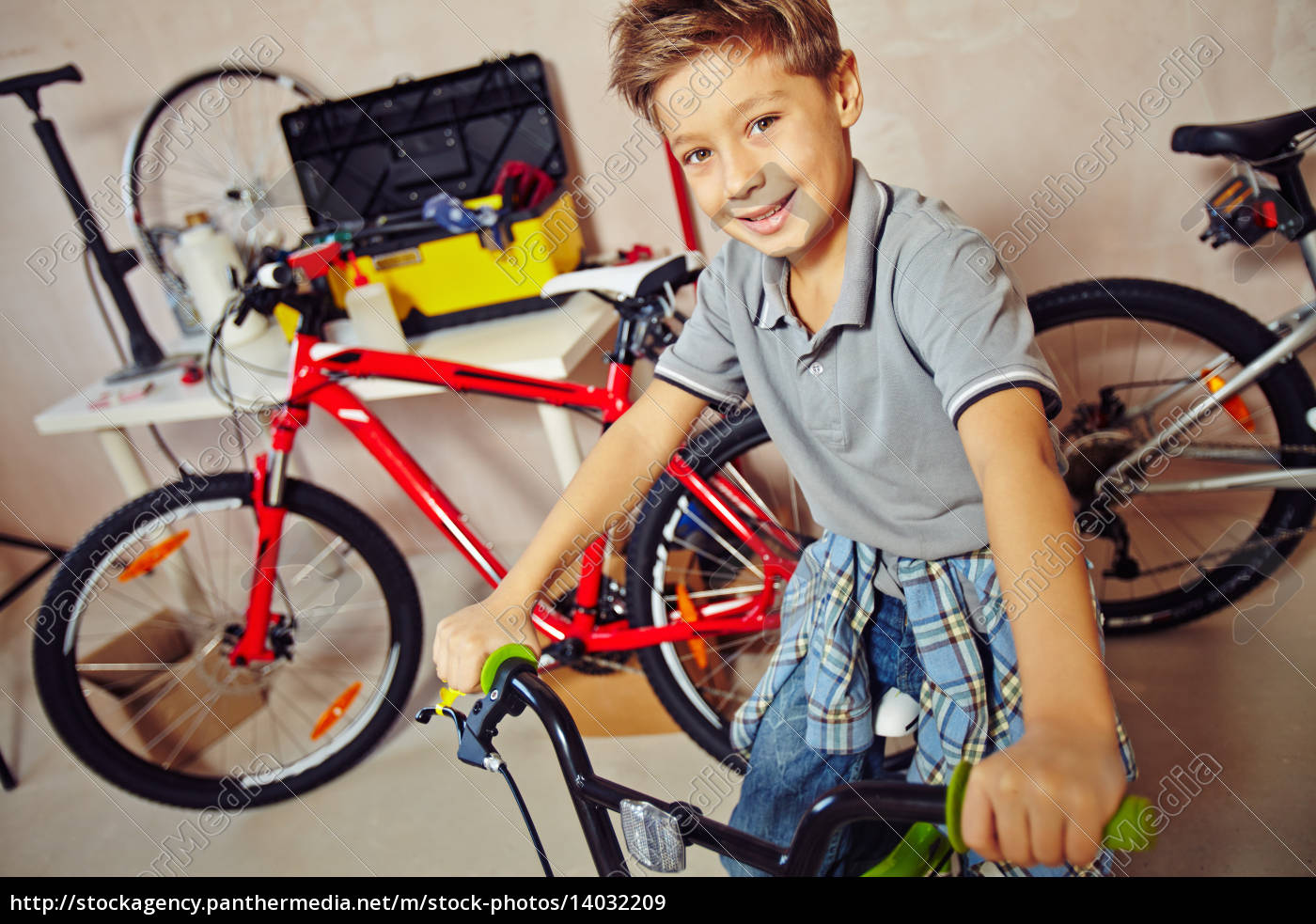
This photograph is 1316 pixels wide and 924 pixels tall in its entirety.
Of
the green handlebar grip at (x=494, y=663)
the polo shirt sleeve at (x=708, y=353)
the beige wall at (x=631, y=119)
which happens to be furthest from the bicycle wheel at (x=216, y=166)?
the green handlebar grip at (x=494, y=663)

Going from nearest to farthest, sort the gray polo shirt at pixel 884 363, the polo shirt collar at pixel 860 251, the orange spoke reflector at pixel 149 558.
Answer: 1. the gray polo shirt at pixel 884 363
2. the polo shirt collar at pixel 860 251
3. the orange spoke reflector at pixel 149 558

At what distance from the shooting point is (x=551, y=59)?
1670 mm

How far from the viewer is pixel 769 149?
2.55 feet

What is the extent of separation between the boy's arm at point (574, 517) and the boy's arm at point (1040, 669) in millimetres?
371

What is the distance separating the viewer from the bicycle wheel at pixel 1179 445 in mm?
1390

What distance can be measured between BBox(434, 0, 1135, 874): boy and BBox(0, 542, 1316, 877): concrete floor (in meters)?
0.54

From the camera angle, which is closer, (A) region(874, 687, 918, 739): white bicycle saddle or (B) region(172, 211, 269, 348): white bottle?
(A) region(874, 687, 918, 739): white bicycle saddle

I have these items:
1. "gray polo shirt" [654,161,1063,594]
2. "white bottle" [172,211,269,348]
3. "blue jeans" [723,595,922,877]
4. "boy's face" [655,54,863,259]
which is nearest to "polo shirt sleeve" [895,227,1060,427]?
"gray polo shirt" [654,161,1063,594]

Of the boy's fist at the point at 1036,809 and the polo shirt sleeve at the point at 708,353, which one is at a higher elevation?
the polo shirt sleeve at the point at 708,353

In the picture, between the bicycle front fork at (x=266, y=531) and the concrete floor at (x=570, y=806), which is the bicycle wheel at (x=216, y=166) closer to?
the bicycle front fork at (x=266, y=531)

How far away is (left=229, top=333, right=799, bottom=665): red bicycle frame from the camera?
1408mm

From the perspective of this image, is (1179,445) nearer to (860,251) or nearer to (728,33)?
(860,251)

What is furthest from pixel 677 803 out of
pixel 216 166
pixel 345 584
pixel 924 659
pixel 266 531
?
pixel 216 166

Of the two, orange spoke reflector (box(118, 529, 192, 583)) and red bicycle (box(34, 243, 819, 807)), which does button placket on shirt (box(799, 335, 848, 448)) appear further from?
orange spoke reflector (box(118, 529, 192, 583))
